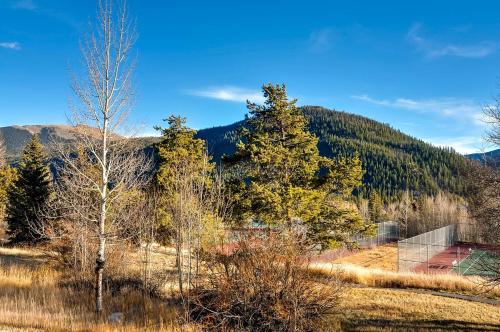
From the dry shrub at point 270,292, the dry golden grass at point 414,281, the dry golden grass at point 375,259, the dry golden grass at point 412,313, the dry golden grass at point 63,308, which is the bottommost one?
the dry golden grass at point 375,259

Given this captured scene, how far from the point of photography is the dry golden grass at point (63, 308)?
8.98 m

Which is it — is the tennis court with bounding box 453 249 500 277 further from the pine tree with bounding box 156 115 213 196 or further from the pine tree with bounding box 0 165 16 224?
the pine tree with bounding box 0 165 16 224

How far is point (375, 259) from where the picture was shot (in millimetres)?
45969

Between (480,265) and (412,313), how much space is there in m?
3.09

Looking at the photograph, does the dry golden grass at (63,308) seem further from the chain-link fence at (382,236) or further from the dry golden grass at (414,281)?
the chain-link fence at (382,236)

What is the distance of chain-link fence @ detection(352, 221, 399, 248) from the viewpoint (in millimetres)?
53109

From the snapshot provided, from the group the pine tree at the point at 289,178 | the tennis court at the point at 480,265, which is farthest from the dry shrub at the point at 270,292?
the pine tree at the point at 289,178

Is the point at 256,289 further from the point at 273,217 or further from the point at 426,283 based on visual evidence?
the point at 426,283

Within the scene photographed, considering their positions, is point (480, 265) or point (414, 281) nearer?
point (480, 265)

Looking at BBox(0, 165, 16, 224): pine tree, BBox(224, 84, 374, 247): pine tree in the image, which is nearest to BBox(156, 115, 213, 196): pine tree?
BBox(224, 84, 374, 247): pine tree

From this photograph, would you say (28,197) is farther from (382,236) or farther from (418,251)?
(382,236)

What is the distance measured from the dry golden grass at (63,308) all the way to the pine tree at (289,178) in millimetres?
9018

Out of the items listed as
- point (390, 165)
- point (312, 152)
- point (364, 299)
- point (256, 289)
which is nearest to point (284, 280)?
point (256, 289)

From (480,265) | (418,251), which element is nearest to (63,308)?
(480,265)
